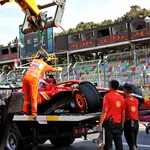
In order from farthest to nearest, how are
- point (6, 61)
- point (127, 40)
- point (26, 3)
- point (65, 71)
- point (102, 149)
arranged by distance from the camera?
1. point (6, 61)
2. point (127, 40)
3. point (65, 71)
4. point (26, 3)
5. point (102, 149)

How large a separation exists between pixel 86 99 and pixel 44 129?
1354mm

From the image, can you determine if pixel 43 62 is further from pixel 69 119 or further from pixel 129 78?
pixel 129 78

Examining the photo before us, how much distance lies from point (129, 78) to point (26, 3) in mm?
9100

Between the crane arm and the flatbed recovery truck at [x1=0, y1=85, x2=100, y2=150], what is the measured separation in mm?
2576

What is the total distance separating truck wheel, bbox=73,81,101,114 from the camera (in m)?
6.58

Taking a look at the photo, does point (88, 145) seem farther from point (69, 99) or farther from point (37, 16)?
point (37, 16)

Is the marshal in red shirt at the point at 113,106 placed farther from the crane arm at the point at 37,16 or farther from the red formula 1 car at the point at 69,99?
the crane arm at the point at 37,16

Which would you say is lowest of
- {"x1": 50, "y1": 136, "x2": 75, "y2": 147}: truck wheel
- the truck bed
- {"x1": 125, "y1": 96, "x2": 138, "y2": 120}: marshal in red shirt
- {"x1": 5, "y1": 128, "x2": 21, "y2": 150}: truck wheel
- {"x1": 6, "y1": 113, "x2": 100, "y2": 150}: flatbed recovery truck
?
{"x1": 50, "y1": 136, "x2": 75, "y2": 147}: truck wheel

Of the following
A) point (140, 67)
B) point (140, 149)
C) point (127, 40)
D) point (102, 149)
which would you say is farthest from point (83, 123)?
point (127, 40)

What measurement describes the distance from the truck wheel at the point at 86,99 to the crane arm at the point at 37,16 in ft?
7.72

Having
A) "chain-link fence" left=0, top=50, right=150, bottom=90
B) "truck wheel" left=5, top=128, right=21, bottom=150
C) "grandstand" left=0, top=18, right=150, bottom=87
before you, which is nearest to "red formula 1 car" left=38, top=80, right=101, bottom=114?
"truck wheel" left=5, top=128, right=21, bottom=150

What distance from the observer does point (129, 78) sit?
16.7 m

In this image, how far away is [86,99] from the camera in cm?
655

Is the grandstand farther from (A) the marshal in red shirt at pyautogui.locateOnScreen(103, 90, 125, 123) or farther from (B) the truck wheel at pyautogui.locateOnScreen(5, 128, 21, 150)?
(A) the marshal in red shirt at pyautogui.locateOnScreen(103, 90, 125, 123)
